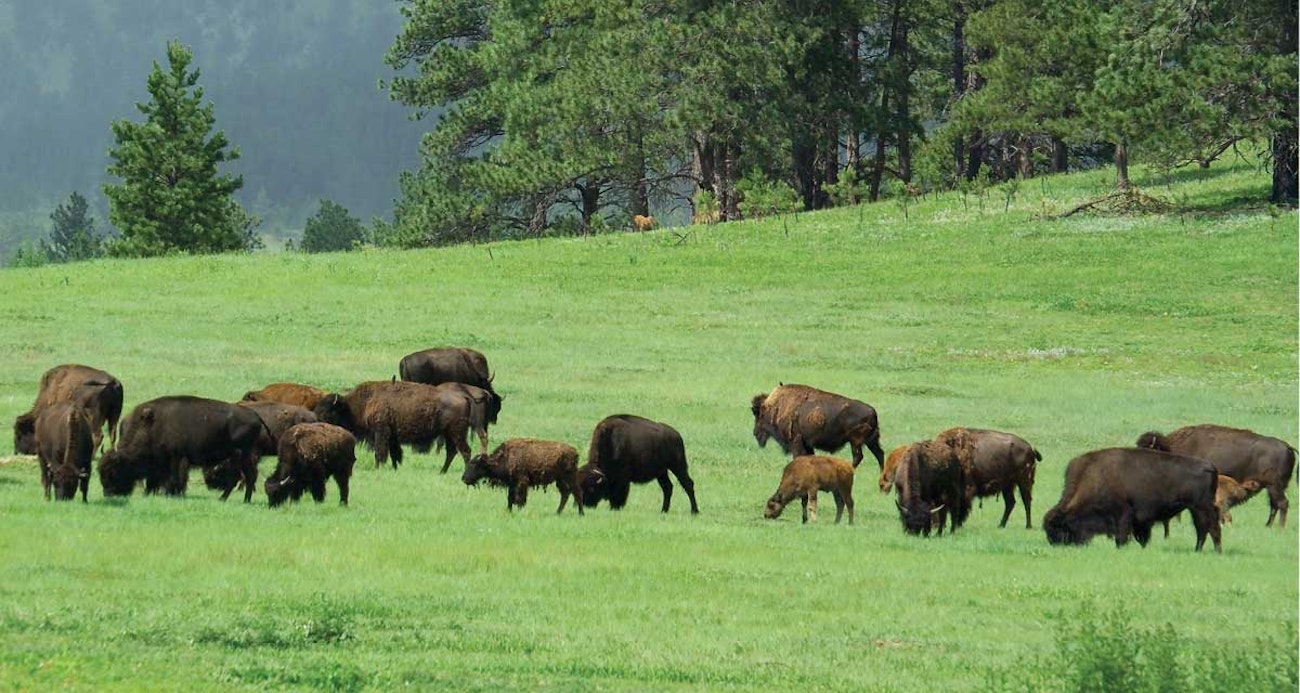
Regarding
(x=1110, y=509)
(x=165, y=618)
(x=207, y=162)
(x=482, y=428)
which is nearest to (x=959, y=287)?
(x=482, y=428)

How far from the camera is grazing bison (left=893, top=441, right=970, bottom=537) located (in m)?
19.7

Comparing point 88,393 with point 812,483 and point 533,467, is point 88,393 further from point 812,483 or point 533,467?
point 812,483

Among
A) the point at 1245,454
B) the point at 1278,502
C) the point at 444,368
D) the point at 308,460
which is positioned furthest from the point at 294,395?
the point at 1278,502

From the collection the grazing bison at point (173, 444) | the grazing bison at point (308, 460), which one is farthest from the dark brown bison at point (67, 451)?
the grazing bison at point (308, 460)

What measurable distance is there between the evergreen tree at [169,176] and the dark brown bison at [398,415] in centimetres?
6527

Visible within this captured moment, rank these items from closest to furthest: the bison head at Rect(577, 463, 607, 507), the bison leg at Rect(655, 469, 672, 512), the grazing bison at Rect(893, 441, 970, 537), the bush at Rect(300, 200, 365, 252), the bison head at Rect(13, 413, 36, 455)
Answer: the grazing bison at Rect(893, 441, 970, 537) → the bison head at Rect(577, 463, 607, 507) → the bison leg at Rect(655, 469, 672, 512) → the bison head at Rect(13, 413, 36, 455) → the bush at Rect(300, 200, 365, 252)

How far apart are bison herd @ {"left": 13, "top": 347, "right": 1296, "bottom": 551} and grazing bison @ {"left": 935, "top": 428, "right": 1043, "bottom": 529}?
0.02 m

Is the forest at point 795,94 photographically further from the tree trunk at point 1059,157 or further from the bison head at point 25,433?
the bison head at point 25,433

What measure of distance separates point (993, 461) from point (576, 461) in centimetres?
480

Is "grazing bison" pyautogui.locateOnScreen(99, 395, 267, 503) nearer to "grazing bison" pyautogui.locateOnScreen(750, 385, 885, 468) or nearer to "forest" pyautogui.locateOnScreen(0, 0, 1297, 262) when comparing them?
"grazing bison" pyautogui.locateOnScreen(750, 385, 885, 468)

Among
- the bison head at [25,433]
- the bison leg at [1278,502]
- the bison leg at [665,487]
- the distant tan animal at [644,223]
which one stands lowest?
the bison leg at [1278,502]

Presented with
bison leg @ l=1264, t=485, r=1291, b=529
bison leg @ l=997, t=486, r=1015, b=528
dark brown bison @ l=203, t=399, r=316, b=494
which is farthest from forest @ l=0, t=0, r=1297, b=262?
dark brown bison @ l=203, t=399, r=316, b=494

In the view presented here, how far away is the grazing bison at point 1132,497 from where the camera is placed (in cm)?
1897

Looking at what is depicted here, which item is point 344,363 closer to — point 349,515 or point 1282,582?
point 349,515
